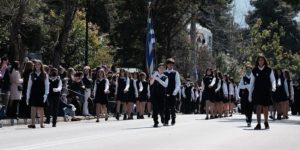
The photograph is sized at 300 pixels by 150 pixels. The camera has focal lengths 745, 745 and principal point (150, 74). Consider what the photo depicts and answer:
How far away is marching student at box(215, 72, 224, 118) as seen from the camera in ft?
99.3

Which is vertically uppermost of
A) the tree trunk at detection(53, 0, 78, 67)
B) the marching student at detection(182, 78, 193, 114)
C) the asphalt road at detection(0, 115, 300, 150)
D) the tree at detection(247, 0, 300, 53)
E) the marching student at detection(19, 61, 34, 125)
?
the tree at detection(247, 0, 300, 53)

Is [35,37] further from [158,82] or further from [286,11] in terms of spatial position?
[286,11]

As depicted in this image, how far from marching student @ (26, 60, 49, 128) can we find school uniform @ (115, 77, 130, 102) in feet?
25.8

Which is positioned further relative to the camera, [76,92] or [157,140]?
[76,92]

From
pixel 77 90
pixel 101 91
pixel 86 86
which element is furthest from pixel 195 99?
pixel 101 91

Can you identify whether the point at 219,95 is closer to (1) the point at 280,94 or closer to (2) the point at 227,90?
(2) the point at 227,90

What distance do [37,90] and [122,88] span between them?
26.5 ft

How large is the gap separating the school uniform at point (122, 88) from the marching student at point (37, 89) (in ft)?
25.8

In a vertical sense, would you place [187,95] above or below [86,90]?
above

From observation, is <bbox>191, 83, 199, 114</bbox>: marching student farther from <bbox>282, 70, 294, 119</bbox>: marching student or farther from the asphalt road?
the asphalt road

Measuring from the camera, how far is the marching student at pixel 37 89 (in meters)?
21.7

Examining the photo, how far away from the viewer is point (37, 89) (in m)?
21.8

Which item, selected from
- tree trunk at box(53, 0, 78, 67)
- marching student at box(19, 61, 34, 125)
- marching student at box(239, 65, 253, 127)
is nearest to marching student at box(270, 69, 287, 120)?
marching student at box(239, 65, 253, 127)

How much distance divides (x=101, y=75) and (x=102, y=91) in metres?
0.60
